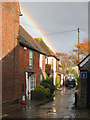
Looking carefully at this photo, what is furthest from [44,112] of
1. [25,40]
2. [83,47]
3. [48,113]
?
[83,47]

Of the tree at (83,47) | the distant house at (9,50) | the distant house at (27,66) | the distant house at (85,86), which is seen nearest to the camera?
the distant house at (85,86)

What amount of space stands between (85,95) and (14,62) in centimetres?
715

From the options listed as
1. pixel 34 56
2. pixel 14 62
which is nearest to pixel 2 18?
pixel 14 62

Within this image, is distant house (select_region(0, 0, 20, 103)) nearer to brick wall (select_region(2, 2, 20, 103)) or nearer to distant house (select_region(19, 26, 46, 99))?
brick wall (select_region(2, 2, 20, 103))

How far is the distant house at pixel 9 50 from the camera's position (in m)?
15.2

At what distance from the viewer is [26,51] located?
1955cm

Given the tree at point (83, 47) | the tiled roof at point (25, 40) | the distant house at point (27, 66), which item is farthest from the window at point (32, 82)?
the tree at point (83, 47)

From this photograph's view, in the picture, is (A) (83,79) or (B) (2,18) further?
(B) (2,18)

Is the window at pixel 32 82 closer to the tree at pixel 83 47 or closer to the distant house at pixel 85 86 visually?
the distant house at pixel 85 86

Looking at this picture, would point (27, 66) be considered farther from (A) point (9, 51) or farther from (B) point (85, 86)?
(B) point (85, 86)

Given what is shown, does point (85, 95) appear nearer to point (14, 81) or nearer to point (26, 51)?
point (14, 81)

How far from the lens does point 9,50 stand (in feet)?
52.2

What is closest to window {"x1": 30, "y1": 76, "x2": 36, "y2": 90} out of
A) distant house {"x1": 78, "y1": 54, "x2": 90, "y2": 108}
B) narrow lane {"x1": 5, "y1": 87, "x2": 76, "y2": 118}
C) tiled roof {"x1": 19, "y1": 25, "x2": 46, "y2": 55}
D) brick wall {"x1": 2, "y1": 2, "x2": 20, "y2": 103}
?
tiled roof {"x1": 19, "y1": 25, "x2": 46, "y2": 55}

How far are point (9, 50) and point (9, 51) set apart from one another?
3.9 inches
